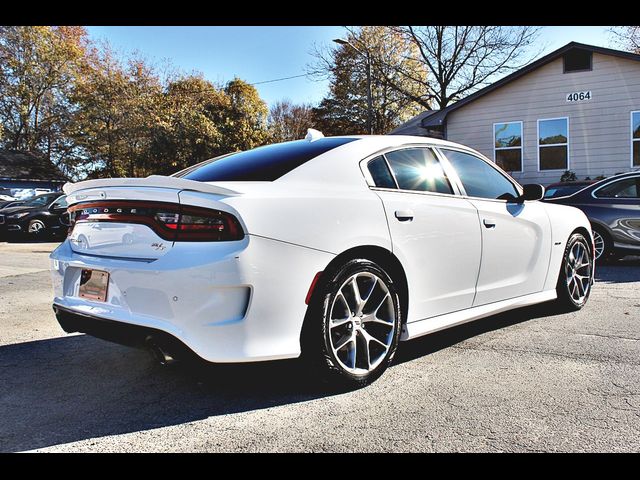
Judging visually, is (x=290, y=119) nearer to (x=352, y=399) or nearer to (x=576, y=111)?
(x=576, y=111)

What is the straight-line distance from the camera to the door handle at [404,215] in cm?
348

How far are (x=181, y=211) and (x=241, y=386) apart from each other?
117 cm

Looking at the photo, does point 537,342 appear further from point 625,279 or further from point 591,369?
point 625,279

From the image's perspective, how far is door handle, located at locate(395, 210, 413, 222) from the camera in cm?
348

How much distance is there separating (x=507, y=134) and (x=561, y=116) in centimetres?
163

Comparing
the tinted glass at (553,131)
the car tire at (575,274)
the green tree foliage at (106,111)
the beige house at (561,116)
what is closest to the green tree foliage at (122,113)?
the green tree foliage at (106,111)

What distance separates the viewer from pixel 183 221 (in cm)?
283

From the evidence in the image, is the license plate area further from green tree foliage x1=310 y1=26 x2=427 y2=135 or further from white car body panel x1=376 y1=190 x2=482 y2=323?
green tree foliage x1=310 y1=26 x2=427 y2=135

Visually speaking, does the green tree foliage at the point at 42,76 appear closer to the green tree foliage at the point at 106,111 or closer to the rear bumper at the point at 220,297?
the green tree foliage at the point at 106,111

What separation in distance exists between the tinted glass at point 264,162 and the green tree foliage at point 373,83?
102ft

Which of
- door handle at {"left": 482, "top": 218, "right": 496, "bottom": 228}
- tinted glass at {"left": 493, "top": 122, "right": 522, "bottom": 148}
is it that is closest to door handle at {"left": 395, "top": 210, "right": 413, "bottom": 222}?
door handle at {"left": 482, "top": 218, "right": 496, "bottom": 228}

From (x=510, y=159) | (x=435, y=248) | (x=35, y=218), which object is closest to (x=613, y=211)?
(x=435, y=248)

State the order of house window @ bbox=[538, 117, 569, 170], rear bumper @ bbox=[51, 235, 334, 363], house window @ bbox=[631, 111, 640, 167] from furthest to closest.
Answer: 1. house window @ bbox=[538, 117, 569, 170]
2. house window @ bbox=[631, 111, 640, 167]
3. rear bumper @ bbox=[51, 235, 334, 363]

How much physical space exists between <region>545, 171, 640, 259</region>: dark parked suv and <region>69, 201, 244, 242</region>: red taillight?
764 cm
